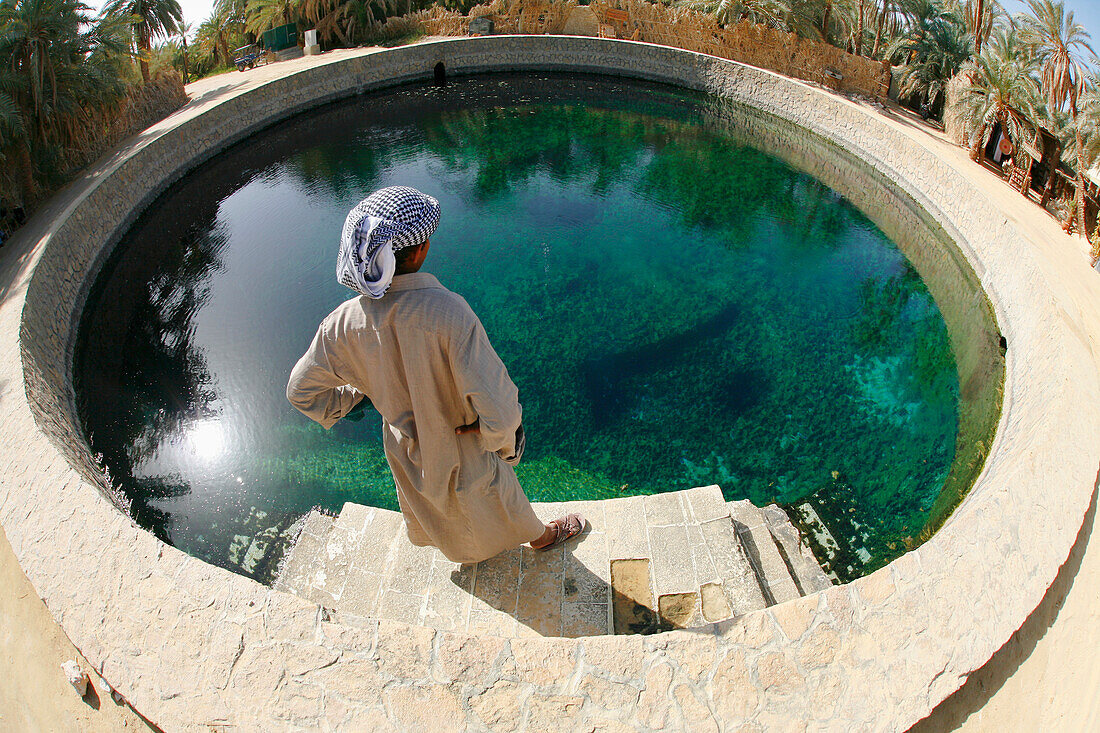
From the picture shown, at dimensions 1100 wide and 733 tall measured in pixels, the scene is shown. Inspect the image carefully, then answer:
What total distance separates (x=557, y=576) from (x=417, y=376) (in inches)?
64.3

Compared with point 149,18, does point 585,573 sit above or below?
below

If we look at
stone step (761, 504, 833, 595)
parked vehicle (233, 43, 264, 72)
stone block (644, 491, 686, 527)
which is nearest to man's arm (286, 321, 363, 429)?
stone block (644, 491, 686, 527)

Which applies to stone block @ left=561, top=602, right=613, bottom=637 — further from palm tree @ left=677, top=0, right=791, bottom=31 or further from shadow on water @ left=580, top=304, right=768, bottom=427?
palm tree @ left=677, top=0, right=791, bottom=31

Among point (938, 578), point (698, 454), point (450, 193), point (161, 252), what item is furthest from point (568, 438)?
point (161, 252)

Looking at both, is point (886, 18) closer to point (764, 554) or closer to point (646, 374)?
point (646, 374)

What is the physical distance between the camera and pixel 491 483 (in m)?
2.73

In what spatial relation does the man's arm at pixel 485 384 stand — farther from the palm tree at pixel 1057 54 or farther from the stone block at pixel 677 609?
the palm tree at pixel 1057 54

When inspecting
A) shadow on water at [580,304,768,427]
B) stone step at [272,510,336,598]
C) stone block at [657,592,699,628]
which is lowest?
shadow on water at [580,304,768,427]

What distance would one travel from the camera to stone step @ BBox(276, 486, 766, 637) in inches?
127

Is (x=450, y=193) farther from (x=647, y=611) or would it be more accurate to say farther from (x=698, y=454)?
(x=647, y=611)

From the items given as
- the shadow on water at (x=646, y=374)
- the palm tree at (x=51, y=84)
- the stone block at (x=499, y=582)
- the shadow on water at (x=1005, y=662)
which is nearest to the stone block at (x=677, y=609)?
the stone block at (x=499, y=582)

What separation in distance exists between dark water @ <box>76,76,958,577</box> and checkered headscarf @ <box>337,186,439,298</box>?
9.86ft

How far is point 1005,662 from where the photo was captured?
8.54ft

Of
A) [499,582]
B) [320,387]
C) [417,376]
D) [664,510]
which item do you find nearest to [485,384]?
[417,376]
